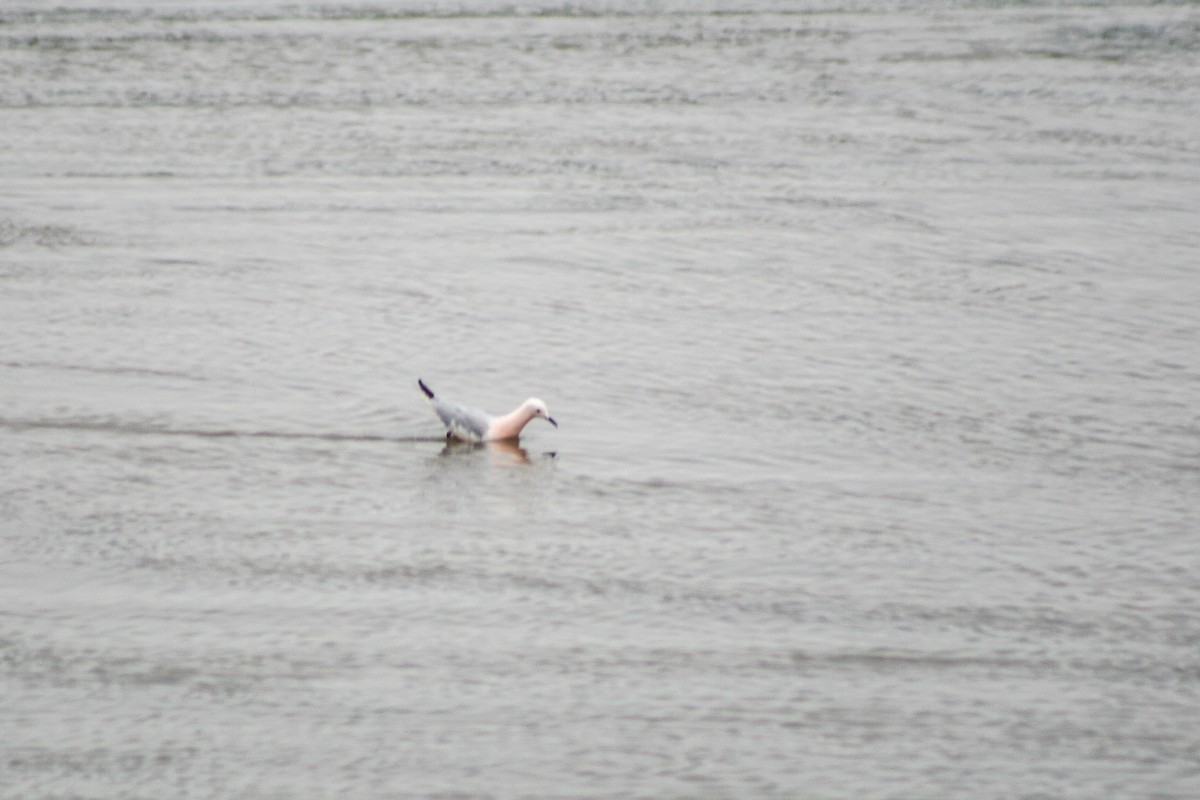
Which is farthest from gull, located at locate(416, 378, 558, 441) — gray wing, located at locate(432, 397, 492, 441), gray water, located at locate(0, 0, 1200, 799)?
gray water, located at locate(0, 0, 1200, 799)

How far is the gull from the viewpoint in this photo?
10.9 m

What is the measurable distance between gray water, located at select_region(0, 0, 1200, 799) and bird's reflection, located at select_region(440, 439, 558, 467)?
3 centimetres

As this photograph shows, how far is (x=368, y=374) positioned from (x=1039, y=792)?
603 centimetres

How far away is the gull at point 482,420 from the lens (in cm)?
1092

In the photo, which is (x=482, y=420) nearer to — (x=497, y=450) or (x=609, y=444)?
(x=497, y=450)

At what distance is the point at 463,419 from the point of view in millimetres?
10953

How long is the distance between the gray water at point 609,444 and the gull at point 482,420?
0.34 ft

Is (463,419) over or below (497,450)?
over

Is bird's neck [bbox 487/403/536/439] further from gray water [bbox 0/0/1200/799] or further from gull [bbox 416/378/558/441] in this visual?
gray water [bbox 0/0/1200/799]

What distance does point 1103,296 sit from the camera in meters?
13.4

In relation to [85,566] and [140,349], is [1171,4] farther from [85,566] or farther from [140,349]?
[85,566]

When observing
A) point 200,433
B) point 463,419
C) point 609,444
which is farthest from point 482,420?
point 200,433

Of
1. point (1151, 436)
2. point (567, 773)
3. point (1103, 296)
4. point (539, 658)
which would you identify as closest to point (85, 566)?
point (539, 658)

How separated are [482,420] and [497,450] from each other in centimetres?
18
